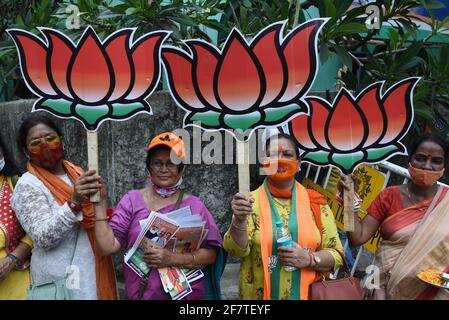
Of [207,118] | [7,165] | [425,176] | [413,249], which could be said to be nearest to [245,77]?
[207,118]

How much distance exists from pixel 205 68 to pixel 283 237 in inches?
34.8

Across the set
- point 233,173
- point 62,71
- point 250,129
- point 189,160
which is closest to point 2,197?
point 62,71

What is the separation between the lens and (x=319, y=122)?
3219 mm

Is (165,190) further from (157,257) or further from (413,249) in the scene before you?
(413,249)

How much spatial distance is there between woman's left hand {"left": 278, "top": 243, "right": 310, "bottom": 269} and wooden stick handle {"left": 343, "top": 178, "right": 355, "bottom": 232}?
318mm

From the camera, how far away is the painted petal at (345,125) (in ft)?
10.4

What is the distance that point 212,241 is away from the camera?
10.0 ft

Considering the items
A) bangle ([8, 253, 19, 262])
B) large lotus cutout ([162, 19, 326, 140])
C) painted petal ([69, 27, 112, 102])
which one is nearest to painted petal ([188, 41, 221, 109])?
large lotus cutout ([162, 19, 326, 140])

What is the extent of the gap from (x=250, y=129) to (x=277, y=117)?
143mm

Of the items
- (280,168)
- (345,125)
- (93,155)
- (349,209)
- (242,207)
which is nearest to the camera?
(242,207)

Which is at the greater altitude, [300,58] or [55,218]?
[300,58]

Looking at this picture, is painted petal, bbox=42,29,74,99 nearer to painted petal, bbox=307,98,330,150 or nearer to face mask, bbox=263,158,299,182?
face mask, bbox=263,158,299,182

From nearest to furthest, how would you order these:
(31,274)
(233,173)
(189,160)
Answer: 1. (31,274)
2. (189,160)
3. (233,173)
